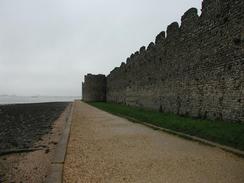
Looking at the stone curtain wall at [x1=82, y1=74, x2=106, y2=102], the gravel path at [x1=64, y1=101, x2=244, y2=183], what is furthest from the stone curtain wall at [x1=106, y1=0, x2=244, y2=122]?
the stone curtain wall at [x1=82, y1=74, x2=106, y2=102]

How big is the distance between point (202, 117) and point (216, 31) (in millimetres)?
3150

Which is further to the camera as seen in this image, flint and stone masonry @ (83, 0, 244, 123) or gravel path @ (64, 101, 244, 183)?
flint and stone masonry @ (83, 0, 244, 123)

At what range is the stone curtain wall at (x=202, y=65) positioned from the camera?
10.6 metres

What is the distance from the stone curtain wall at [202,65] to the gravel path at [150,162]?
3191 millimetres

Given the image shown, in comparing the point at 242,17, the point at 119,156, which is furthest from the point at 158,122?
the point at 119,156

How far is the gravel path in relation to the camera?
511 centimetres

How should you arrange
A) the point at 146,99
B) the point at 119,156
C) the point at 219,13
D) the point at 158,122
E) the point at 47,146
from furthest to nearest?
the point at 146,99 < the point at 158,122 < the point at 219,13 < the point at 47,146 < the point at 119,156

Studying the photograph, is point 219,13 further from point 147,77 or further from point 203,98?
point 147,77

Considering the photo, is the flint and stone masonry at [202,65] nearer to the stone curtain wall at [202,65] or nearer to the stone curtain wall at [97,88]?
the stone curtain wall at [202,65]

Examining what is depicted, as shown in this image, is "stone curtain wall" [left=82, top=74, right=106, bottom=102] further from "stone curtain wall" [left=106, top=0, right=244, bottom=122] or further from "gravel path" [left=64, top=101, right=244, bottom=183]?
"gravel path" [left=64, top=101, right=244, bottom=183]

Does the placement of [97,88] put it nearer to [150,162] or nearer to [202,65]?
[202,65]

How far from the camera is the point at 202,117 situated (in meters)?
13.0

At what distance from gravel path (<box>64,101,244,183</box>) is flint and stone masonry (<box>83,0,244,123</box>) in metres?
3.18

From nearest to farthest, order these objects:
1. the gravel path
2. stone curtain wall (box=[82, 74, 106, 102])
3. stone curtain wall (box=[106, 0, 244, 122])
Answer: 1. the gravel path
2. stone curtain wall (box=[106, 0, 244, 122])
3. stone curtain wall (box=[82, 74, 106, 102])
